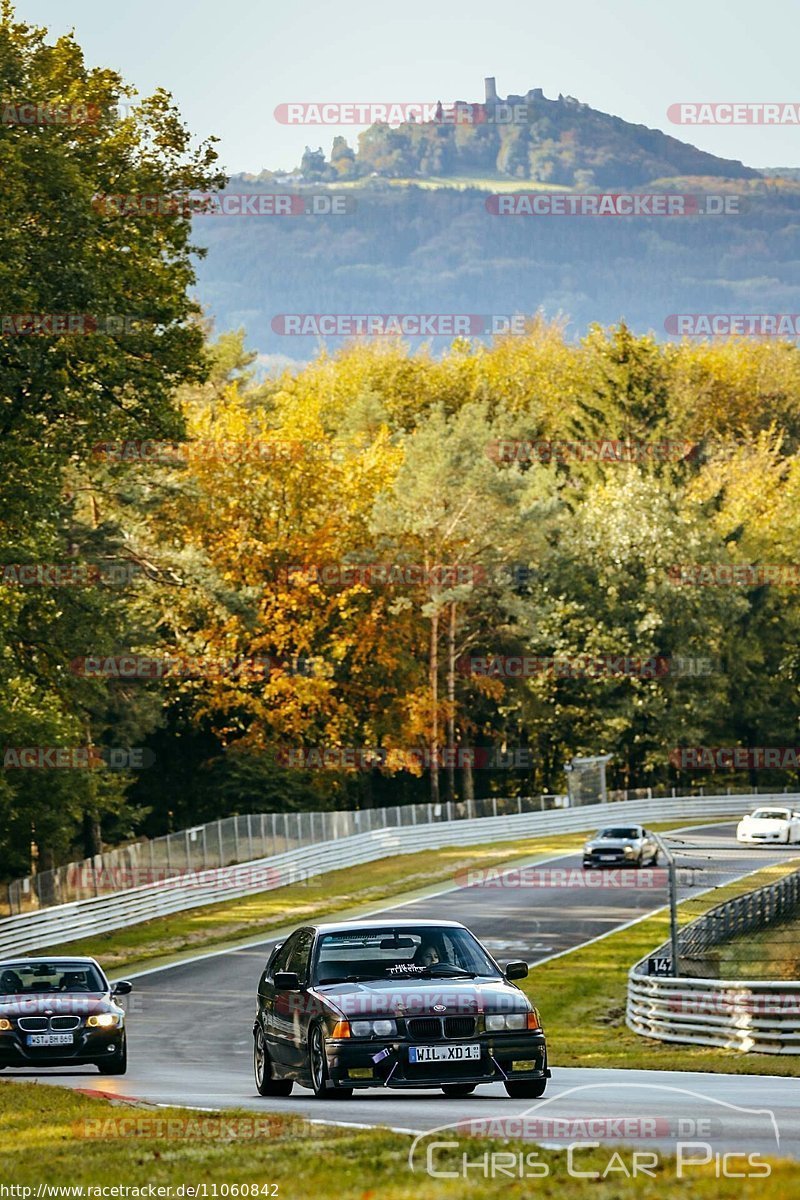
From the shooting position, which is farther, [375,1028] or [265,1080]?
[265,1080]

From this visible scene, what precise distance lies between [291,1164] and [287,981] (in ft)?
17.1

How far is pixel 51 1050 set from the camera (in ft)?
66.0

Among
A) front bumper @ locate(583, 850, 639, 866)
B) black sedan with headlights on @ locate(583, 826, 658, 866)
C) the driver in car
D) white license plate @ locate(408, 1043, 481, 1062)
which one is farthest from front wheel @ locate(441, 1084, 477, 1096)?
front bumper @ locate(583, 850, 639, 866)

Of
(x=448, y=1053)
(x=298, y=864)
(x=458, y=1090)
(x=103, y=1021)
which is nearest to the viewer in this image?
(x=448, y=1053)

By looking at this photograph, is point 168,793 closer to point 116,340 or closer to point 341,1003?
point 116,340

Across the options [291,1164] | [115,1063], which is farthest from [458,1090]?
[115,1063]

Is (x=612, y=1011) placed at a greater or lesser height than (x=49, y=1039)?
lesser

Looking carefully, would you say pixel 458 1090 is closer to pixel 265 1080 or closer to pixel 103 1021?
pixel 265 1080

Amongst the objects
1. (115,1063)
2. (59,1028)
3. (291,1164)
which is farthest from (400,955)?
(115,1063)

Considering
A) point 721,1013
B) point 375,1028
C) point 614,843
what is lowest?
point 614,843

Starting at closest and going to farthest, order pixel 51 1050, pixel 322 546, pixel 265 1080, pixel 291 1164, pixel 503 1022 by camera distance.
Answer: pixel 291 1164
pixel 503 1022
pixel 265 1080
pixel 51 1050
pixel 322 546

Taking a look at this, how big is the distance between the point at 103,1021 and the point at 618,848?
33.2 meters

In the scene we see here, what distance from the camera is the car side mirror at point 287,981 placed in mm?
15578

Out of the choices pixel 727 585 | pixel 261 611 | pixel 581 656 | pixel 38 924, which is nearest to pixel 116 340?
pixel 38 924
